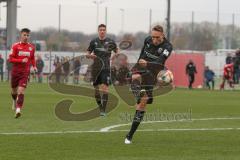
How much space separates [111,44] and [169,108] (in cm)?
478

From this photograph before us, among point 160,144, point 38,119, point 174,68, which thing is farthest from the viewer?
point 174,68

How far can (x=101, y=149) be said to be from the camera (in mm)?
11461

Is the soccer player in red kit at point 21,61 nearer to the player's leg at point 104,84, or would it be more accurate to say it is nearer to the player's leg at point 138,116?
the player's leg at point 104,84

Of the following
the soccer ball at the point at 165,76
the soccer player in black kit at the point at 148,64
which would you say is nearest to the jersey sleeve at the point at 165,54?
the soccer player in black kit at the point at 148,64

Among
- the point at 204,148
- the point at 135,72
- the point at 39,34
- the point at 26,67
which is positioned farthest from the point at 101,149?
the point at 39,34

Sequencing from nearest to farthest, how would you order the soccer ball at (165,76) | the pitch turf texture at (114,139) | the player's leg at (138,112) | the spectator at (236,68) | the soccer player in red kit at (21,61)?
the pitch turf texture at (114,139), the player's leg at (138,112), the soccer ball at (165,76), the soccer player in red kit at (21,61), the spectator at (236,68)

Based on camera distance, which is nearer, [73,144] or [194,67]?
[73,144]

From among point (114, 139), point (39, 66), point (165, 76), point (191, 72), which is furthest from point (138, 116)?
point (39, 66)

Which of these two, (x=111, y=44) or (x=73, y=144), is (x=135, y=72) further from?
(x=111, y=44)

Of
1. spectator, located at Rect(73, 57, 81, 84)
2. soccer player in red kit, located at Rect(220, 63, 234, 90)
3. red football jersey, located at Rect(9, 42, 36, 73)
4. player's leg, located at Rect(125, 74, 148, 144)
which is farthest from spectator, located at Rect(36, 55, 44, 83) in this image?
player's leg, located at Rect(125, 74, 148, 144)

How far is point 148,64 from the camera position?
518 inches

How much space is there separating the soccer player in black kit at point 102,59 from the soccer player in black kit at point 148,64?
5338 millimetres

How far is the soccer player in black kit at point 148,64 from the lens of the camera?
12594 mm

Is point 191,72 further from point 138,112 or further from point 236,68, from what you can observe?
point 138,112
